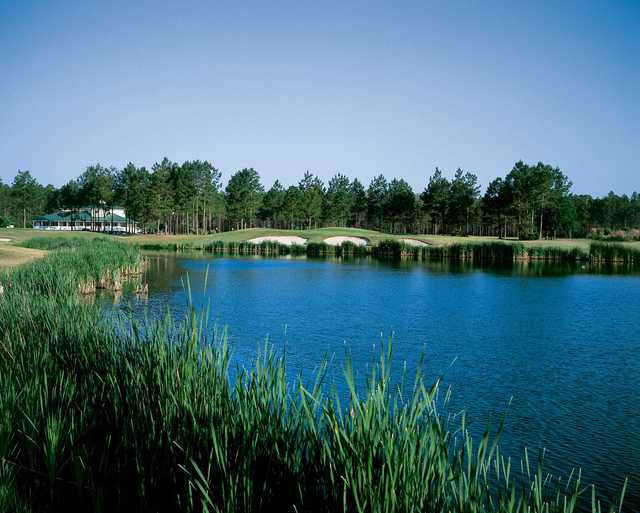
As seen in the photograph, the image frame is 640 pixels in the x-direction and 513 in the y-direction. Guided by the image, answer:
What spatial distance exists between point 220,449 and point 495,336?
12373 mm

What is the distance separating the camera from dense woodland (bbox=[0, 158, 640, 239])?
69500 mm

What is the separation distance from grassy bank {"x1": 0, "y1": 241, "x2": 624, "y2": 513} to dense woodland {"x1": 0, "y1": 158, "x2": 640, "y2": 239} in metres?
63.4

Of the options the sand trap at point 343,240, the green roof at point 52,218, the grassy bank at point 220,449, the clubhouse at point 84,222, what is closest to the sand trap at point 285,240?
the sand trap at point 343,240

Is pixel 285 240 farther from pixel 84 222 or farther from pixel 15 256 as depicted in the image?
pixel 84 222

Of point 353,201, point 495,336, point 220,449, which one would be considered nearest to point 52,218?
point 353,201

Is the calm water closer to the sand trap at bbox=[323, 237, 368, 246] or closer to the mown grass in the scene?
the mown grass

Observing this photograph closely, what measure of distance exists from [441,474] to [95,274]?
19.2 metres

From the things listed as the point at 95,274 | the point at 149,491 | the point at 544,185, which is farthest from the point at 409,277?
the point at 544,185

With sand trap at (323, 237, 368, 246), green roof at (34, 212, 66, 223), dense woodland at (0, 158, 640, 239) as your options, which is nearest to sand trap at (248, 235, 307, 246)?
sand trap at (323, 237, 368, 246)

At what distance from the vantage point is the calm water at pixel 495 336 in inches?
309

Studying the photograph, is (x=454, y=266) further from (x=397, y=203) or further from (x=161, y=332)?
(x=397, y=203)

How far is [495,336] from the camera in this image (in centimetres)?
1480

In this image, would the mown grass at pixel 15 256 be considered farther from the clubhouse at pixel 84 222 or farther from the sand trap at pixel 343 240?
the clubhouse at pixel 84 222

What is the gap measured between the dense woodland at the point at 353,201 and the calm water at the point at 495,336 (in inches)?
1591
